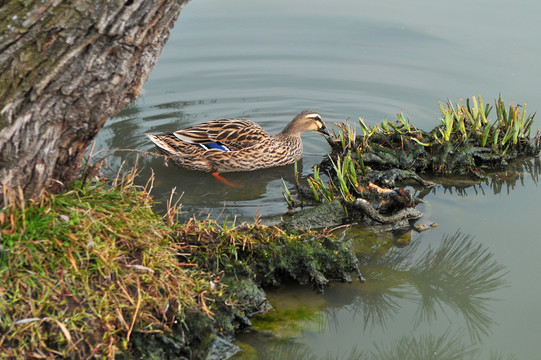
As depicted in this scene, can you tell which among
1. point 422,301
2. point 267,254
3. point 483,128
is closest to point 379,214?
point 422,301

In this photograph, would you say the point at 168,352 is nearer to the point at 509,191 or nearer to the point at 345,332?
the point at 345,332

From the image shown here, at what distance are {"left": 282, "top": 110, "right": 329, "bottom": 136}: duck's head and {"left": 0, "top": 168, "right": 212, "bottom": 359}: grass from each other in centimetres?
426

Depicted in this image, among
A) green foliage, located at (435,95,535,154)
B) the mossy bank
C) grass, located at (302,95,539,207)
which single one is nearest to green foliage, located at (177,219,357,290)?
the mossy bank

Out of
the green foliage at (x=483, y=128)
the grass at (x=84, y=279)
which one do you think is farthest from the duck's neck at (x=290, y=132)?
the grass at (x=84, y=279)

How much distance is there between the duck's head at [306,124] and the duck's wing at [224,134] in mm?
455

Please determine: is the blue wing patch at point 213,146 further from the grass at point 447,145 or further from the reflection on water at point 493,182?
the reflection on water at point 493,182

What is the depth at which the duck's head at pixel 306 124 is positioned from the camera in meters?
8.48

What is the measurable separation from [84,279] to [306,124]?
16.3 feet

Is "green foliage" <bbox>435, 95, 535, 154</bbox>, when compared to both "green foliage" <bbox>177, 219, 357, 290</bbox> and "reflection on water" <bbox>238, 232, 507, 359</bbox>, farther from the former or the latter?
"green foliage" <bbox>177, 219, 357, 290</bbox>

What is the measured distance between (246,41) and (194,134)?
3.58 metres

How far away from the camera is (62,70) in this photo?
3.85 m

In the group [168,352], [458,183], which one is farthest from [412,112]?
[168,352]

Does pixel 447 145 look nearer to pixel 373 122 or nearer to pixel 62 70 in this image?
pixel 373 122

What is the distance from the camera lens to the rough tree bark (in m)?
3.74
